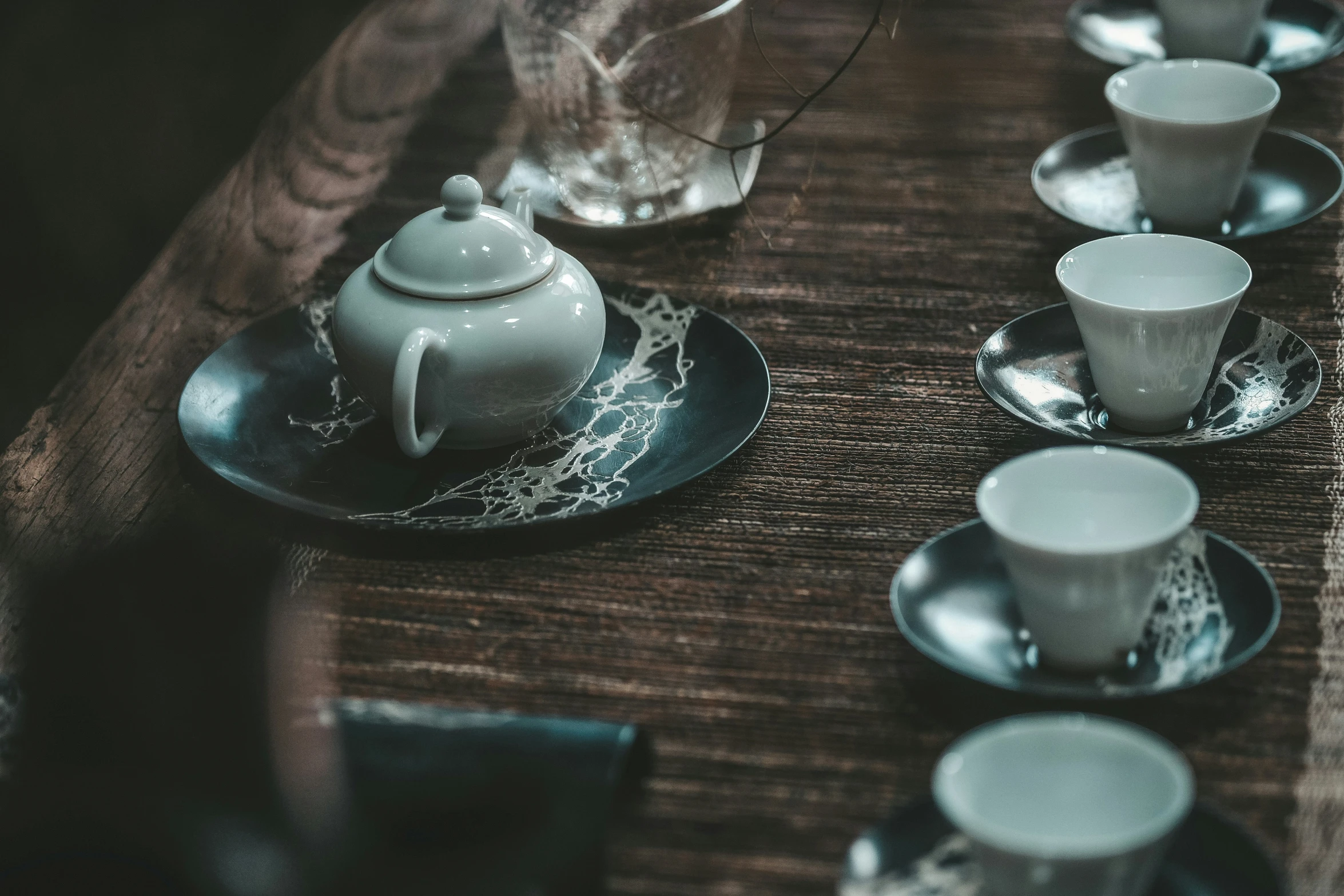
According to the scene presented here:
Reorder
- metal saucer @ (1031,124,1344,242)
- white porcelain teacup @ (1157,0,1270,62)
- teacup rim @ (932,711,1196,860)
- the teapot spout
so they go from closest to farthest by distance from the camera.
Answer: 1. teacup rim @ (932,711,1196,860)
2. the teapot spout
3. metal saucer @ (1031,124,1344,242)
4. white porcelain teacup @ (1157,0,1270,62)

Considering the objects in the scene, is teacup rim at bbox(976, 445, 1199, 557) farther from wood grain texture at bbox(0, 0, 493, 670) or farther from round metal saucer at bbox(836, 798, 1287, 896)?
wood grain texture at bbox(0, 0, 493, 670)

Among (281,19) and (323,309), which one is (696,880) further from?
(281,19)

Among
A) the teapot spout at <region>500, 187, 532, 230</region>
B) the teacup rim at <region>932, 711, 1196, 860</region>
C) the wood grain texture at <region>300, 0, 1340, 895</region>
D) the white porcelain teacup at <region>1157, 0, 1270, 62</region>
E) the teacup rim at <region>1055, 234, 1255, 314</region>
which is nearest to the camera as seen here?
the teacup rim at <region>932, 711, 1196, 860</region>

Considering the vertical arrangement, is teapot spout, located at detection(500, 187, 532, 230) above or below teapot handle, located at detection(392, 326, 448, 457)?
above

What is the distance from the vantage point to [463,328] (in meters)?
0.57

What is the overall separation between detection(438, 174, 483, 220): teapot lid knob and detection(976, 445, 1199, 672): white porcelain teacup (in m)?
0.27

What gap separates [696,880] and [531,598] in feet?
0.54

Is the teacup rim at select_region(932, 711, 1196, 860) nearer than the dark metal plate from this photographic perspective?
Yes

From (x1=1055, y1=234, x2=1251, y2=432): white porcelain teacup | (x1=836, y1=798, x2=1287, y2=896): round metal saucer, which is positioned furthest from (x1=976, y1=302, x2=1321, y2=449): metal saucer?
(x1=836, y1=798, x2=1287, y2=896): round metal saucer

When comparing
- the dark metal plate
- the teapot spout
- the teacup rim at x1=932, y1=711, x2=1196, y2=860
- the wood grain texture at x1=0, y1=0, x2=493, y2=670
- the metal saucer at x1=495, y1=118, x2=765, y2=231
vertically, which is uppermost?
the teacup rim at x1=932, y1=711, x2=1196, y2=860

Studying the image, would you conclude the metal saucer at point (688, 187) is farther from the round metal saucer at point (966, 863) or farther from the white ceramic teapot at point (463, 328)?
the round metal saucer at point (966, 863)

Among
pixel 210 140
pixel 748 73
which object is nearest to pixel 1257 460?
pixel 748 73

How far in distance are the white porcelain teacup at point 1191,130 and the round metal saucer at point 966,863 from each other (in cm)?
47

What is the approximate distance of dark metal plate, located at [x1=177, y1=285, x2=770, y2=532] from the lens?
22.2 inches
